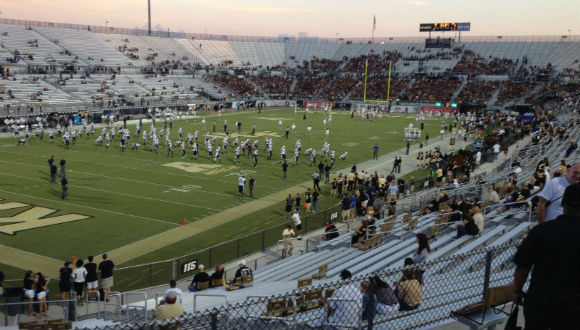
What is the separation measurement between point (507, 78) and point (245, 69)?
128 feet

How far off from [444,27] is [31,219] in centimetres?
7295

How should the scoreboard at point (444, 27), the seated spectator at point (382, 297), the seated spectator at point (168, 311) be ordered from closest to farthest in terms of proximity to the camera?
the seated spectator at point (382, 297) → the seated spectator at point (168, 311) → the scoreboard at point (444, 27)

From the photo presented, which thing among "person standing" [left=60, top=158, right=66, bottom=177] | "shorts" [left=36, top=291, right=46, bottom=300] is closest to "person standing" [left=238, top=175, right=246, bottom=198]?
"person standing" [left=60, top=158, right=66, bottom=177]

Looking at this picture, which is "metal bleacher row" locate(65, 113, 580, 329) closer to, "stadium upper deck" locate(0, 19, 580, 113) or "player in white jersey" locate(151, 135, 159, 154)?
"player in white jersey" locate(151, 135, 159, 154)

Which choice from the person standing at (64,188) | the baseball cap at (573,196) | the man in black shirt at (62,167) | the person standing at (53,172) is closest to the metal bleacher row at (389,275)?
the baseball cap at (573,196)

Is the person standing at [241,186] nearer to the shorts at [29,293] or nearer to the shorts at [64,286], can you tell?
the shorts at [64,286]

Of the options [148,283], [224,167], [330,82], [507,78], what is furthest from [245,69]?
[148,283]

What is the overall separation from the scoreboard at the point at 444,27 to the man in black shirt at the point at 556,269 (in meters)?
80.6

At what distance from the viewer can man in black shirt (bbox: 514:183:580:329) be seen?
3.21 m

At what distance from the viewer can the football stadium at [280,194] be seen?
5.59 metres

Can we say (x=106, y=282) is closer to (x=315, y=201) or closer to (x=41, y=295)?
(x=41, y=295)

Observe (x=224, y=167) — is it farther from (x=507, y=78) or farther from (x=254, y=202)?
(x=507, y=78)

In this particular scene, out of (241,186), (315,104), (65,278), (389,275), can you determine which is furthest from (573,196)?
(315,104)

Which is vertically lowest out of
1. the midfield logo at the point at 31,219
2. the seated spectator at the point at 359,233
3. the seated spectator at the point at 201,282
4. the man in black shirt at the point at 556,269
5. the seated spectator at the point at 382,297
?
the midfield logo at the point at 31,219
